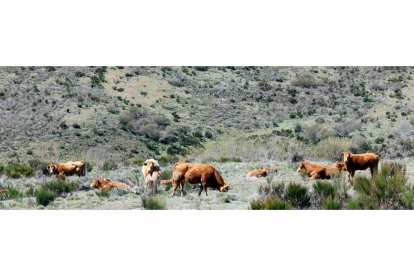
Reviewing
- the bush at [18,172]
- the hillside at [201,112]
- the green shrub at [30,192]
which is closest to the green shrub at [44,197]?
the green shrub at [30,192]

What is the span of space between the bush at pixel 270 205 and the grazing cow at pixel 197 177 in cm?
199

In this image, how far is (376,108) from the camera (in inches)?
1978

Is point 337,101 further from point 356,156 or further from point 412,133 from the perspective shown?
point 356,156

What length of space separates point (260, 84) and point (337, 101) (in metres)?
5.60

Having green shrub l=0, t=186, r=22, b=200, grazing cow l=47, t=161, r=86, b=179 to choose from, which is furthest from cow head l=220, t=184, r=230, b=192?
grazing cow l=47, t=161, r=86, b=179

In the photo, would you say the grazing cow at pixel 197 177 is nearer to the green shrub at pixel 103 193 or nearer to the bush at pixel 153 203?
the bush at pixel 153 203

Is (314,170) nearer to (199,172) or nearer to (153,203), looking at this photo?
(199,172)

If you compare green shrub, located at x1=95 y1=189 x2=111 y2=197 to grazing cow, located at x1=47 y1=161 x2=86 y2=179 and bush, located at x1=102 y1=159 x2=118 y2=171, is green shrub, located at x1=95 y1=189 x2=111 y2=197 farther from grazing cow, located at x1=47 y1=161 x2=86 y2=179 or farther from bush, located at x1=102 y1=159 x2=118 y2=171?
bush, located at x1=102 y1=159 x2=118 y2=171

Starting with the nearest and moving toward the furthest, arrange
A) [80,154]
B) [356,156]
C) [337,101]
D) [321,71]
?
[356,156] < [80,154] < [337,101] < [321,71]

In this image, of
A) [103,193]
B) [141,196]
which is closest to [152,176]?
[141,196]

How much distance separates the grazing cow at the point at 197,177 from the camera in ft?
72.4

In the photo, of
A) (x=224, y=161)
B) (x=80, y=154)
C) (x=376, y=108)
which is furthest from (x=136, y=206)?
(x=376, y=108)

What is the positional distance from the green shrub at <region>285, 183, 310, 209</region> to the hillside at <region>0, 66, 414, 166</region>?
13984 millimetres

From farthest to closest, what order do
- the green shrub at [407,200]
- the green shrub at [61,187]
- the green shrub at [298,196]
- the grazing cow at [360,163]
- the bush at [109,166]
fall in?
the bush at [109,166] → the grazing cow at [360,163] → the green shrub at [61,187] → the green shrub at [298,196] → the green shrub at [407,200]
